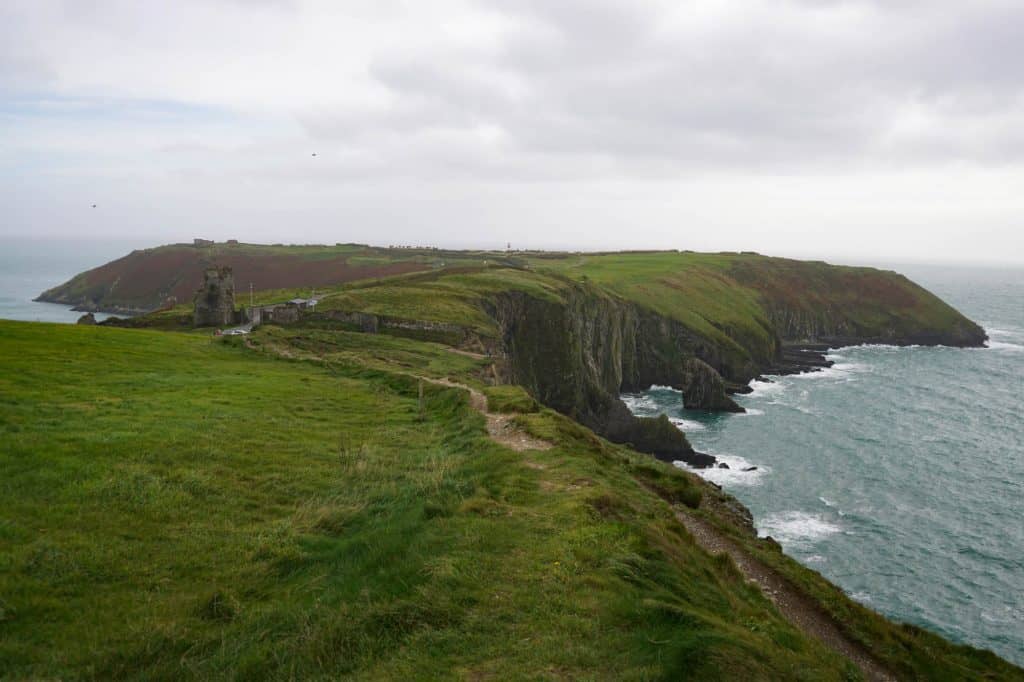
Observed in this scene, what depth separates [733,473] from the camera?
52.8 metres

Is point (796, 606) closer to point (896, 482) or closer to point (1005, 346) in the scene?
point (896, 482)

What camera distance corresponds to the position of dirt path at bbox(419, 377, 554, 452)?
912 inches

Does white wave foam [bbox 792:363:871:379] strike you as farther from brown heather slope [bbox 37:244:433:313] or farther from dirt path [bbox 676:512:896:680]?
dirt path [bbox 676:512:896:680]

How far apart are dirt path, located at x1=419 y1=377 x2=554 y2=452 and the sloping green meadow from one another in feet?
2.63

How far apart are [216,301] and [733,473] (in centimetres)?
4380

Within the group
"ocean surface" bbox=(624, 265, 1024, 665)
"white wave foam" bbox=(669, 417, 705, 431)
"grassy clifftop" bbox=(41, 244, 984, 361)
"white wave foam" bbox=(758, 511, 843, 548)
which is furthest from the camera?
"grassy clifftop" bbox=(41, 244, 984, 361)

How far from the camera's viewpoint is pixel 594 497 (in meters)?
16.9

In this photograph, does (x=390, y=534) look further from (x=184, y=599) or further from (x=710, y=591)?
(x=710, y=591)

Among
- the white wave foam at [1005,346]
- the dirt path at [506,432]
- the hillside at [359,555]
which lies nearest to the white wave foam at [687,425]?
the hillside at [359,555]

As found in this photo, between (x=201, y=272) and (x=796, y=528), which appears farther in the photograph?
(x=201, y=272)

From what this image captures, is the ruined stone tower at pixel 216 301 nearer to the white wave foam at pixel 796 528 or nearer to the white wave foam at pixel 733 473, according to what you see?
the white wave foam at pixel 733 473

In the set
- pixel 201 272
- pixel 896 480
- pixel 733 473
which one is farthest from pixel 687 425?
pixel 201 272

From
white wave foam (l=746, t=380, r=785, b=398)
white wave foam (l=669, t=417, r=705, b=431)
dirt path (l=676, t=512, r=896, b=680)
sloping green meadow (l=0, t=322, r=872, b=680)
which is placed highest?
sloping green meadow (l=0, t=322, r=872, b=680)

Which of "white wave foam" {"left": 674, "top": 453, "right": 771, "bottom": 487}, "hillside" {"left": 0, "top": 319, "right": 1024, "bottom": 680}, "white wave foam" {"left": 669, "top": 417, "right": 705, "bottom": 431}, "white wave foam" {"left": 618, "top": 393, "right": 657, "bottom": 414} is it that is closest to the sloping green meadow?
"hillside" {"left": 0, "top": 319, "right": 1024, "bottom": 680}
